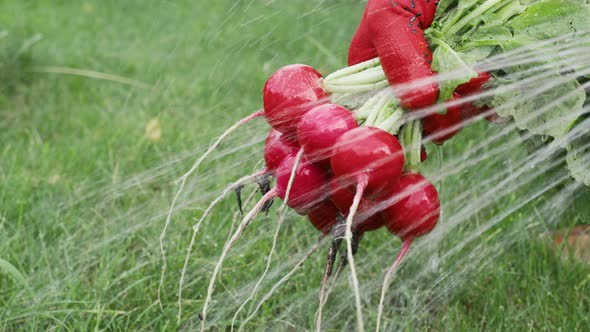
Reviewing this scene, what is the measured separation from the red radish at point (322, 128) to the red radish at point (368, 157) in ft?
0.08

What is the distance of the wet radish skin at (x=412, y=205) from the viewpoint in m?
1.27

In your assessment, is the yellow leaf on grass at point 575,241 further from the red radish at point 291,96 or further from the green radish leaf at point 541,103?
the red radish at point 291,96

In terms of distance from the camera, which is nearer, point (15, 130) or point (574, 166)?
point (574, 166)

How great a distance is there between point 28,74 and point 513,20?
8.00 feet

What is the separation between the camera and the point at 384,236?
2.06 metres

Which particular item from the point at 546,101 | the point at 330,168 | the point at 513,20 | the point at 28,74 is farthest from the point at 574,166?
the point at 28,74

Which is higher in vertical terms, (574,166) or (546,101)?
(546,101)

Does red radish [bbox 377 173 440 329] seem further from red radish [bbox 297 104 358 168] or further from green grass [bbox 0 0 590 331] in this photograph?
green grass [bbox 0 0 590 331]

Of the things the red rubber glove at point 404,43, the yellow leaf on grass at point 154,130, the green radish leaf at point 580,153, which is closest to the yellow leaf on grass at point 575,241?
the green radish leaf at point 580,153

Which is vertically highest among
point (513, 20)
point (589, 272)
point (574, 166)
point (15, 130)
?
point (513, 20)

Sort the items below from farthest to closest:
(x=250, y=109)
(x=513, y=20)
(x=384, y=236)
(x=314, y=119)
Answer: (x=250, y=109)
(x=384, y=236)
(x=513, y=20)
(x=314, y=119)

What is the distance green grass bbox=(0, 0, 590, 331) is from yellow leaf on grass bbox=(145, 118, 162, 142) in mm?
28

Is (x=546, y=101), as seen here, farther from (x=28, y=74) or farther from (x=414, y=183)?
(x=28, y=74)

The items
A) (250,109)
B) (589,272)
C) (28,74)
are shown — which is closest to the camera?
(589,272)
